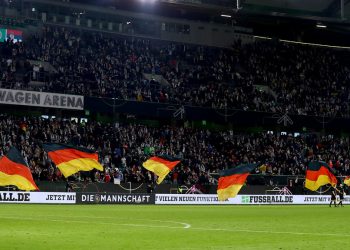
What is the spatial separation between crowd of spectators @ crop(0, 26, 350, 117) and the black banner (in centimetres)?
1538

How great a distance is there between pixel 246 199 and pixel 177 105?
1540 cm

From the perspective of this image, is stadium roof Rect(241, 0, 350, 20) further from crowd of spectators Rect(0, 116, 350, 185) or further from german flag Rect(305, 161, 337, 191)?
german flag Rect(305, 161, 337, 191)

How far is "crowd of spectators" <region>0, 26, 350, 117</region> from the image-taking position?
65500 millimetres

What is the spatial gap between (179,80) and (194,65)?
4.57m

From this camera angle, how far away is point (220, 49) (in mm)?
82562

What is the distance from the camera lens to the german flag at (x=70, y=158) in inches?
1647

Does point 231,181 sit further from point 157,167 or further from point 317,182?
point 317,182

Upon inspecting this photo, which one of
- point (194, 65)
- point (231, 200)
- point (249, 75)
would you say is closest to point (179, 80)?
point (194, 65)

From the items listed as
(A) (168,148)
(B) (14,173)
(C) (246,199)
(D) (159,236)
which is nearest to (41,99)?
(A) (168,148)

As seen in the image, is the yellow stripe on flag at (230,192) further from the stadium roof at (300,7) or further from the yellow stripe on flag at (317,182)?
the stadium roof at (300,7)

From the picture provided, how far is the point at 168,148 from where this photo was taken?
2527 inches

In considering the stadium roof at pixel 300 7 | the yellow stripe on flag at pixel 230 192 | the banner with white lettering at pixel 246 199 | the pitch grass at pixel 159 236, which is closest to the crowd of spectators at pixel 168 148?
the banner with white lettering at pixel 246 199

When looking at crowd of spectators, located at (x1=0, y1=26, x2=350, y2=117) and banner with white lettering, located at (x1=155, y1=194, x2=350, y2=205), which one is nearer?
banner with white lettering, located at (x1=155, y1=194, x2=350, y2=205)

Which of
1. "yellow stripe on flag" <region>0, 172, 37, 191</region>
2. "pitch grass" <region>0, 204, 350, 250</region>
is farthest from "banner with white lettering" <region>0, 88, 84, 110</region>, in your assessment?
"pitch grass" <region>0, 204, 350, 250</region>
